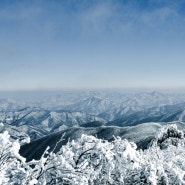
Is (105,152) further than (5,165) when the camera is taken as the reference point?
Yes

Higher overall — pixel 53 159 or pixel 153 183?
pixel 53 159

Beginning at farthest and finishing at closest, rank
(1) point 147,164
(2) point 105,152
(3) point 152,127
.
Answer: (3) point 152,127
(1) point 147,164
(2) point 105,152

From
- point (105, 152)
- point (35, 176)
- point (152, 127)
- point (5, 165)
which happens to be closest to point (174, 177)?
point (105, 152)

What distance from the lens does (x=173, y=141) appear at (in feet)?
162

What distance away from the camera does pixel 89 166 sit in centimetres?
1429

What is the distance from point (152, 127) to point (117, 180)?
17711 cm

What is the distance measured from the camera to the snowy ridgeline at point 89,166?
10375 millimetres

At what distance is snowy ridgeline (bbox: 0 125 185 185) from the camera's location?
34.0ft

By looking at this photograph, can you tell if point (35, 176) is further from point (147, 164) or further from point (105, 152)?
point (147, 164)

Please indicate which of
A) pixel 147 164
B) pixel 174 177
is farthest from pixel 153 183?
pixel 174 177

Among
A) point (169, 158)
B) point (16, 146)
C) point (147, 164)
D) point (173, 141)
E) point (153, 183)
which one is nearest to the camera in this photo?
point (16, 146)

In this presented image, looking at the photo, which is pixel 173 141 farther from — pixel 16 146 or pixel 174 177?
pixel 16 146

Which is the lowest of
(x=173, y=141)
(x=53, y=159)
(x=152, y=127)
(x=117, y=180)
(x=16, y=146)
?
Answer: (x=152, y=127)

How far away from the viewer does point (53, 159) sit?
11.8 meters
